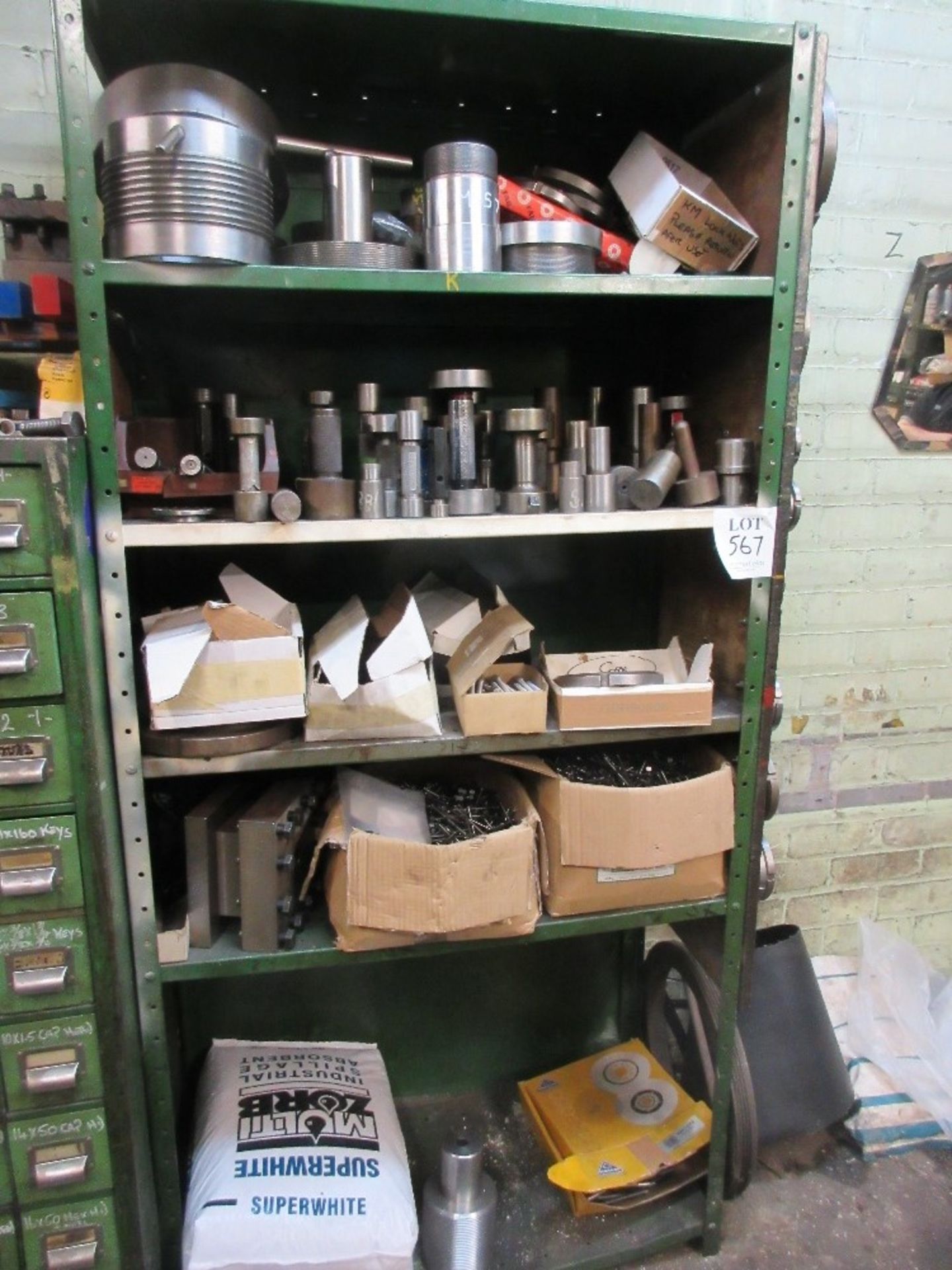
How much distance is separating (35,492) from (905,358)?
1596 millimetres

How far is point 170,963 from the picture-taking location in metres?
1.18

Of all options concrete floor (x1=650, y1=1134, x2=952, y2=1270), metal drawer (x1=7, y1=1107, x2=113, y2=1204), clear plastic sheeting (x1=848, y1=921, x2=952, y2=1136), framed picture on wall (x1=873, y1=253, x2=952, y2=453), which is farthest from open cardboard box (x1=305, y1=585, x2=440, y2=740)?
clear plastic sheeting (x1=848, y1=921, x2=952, y2=1136)

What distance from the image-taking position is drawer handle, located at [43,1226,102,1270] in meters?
1.17

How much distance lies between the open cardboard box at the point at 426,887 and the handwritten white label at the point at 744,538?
0.47m

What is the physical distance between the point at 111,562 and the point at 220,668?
19cm

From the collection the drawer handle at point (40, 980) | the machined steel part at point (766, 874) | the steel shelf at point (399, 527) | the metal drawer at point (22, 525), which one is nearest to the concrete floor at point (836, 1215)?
the machined steel part at point (766, 874)

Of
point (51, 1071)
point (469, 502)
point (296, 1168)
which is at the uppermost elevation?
point (469, 502)

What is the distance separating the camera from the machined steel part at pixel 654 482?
120 centimetres

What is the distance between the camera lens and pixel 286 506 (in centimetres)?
106

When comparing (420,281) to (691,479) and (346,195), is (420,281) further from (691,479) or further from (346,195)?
(691,479)

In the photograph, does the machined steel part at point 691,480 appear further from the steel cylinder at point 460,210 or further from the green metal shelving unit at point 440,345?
the steel cylinder at point 460,210

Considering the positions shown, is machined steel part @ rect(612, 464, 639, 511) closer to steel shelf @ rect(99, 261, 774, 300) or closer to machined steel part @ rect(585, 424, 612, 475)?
machined steel part @ rect(585, 424, 612, 475)

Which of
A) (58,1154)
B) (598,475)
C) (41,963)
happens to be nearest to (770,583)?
(598,475)

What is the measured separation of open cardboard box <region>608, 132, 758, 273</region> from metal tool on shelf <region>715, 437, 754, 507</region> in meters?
0.25
